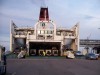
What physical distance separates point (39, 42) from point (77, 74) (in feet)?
145

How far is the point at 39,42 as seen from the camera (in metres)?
62.3

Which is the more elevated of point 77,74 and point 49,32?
point 49,32

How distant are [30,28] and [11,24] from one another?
6.01m

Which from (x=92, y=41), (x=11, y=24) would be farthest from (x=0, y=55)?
(x=92, y=41)

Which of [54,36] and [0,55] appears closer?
[0,55]

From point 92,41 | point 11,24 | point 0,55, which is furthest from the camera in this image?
point 92,41

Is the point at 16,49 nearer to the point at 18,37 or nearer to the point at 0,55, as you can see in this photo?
the point at 18,37

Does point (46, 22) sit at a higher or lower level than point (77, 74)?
higher

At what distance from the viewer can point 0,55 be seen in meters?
17.7

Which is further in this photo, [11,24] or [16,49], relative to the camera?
[16,49]

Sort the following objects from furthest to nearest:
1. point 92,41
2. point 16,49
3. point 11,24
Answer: point 92,41, point 16,49, point 11,24

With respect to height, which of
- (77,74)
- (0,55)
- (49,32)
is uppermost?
(49,32)

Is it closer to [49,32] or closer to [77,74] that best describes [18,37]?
[49,32]

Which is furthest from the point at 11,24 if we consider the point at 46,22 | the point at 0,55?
the point at 0,55
